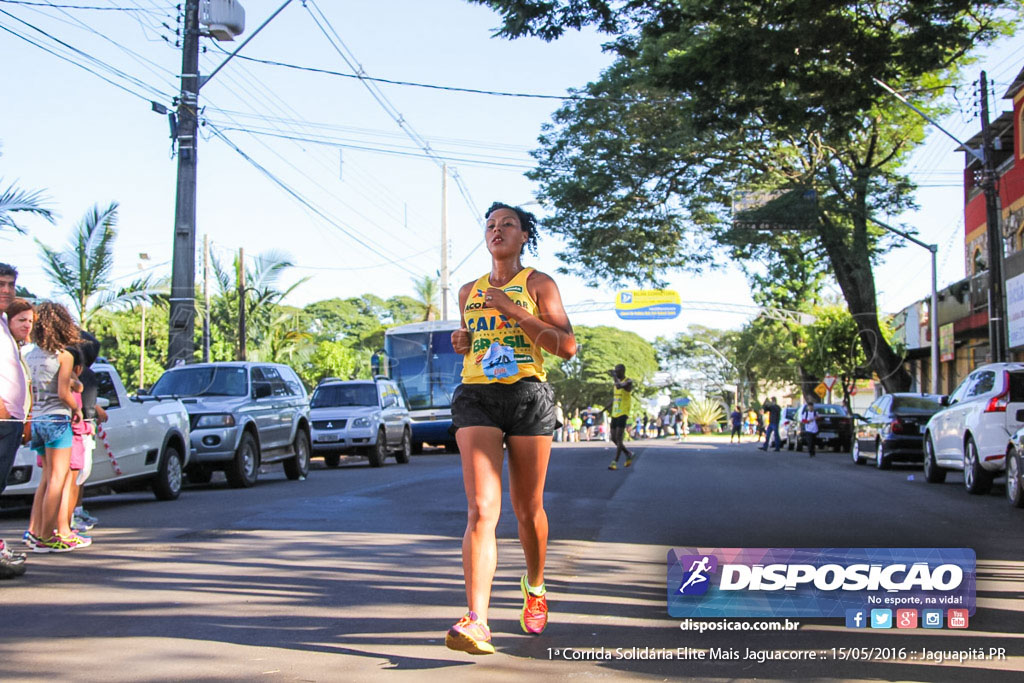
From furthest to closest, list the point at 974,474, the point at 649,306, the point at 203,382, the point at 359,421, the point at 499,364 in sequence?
the point at 649,306 → the point at 359,421 → the point at 203,382 → the point at 974,474 → the point at 499,364

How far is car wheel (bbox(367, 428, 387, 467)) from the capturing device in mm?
21534

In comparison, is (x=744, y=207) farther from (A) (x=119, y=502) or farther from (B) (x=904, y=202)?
(A) (x=119, y=502)

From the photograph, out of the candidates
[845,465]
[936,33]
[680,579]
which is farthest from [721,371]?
[680,579]

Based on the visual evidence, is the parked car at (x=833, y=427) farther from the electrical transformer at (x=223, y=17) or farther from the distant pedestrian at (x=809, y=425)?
the electrical transformer at (x=223, y=17)

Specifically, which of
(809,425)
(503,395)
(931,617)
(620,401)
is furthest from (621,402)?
(503,395)

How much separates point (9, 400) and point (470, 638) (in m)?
3.78

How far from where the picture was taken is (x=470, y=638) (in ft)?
15.1

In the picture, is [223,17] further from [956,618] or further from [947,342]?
[947,342]

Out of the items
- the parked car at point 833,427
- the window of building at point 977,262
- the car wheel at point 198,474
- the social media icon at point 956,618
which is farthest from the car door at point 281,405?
the window of building at point 977,262

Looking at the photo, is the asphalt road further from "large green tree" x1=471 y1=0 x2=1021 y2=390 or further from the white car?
"large green tree" x1=471 y1=0 x2=1021 y2=390

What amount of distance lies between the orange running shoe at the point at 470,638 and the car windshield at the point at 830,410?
29.1 metres

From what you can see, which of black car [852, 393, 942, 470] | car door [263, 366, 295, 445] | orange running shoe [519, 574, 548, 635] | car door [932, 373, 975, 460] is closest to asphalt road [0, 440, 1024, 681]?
orange running shoe [519, 574, 548, 635]

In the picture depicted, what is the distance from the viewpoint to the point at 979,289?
33.7m

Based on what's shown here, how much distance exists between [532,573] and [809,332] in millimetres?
45987
